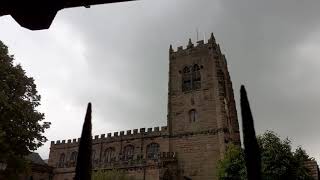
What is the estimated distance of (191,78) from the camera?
4791 cm

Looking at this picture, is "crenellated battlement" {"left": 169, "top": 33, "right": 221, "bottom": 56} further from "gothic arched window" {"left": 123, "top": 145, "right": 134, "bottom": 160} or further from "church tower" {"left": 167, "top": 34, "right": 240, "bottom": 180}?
"gothic arched window" {"left": 123, "top": 145, "right": 134, "bottom": 160}

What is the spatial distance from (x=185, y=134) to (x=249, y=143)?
90.7ft

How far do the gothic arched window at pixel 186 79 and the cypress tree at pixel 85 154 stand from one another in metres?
24.8

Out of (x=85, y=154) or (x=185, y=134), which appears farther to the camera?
(x=185, y=134)

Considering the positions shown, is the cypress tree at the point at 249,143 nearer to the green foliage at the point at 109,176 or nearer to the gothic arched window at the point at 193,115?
the green foliage at the point at 109,176

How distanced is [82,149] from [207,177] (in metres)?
21.1

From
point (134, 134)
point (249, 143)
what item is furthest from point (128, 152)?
point (249, 143)

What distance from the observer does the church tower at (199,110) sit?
41438 millimetres

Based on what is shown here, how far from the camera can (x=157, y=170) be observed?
40.4m

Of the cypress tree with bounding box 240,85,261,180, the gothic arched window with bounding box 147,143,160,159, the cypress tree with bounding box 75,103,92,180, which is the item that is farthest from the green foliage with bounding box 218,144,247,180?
the gothic arched window with bounding box 147,143,160,159

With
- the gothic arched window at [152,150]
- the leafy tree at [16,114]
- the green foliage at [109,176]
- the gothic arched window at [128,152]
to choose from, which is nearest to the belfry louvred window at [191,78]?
the gothic arched window at [152,150]

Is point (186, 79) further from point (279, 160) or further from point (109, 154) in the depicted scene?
point (279, 160)

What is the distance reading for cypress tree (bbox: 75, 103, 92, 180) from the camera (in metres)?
21.7

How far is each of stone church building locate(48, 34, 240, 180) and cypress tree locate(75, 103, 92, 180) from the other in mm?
17669
